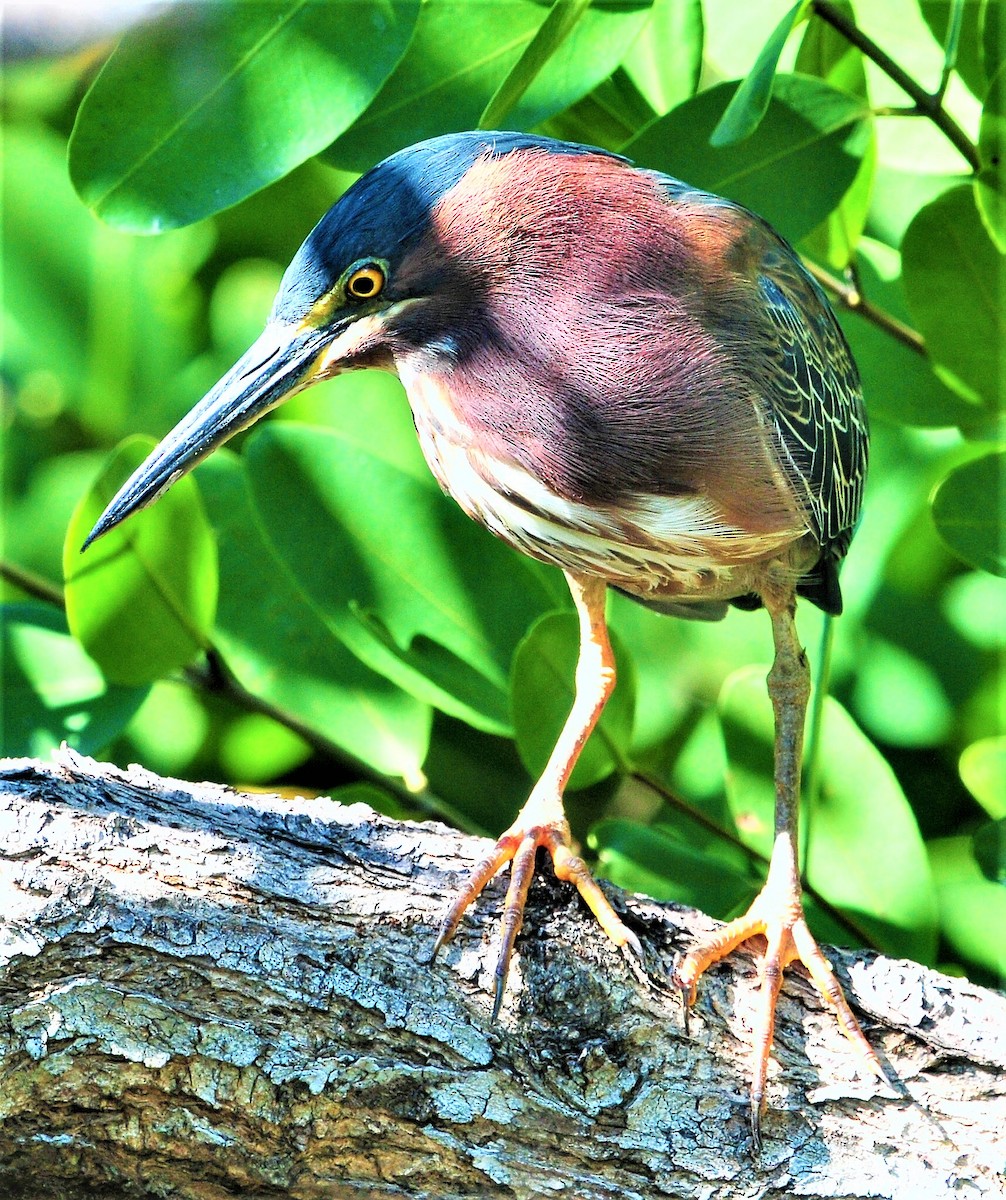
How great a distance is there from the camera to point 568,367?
1872 millimetres

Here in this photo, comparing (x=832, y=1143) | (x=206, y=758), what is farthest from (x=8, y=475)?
(x=832, y=1143)

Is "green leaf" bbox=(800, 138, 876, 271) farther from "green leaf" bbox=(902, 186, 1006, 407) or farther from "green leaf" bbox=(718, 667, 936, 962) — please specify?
"green leaf" bbox=(718, 667, 936, 962)

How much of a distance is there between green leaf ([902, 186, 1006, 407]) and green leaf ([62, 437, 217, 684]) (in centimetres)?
133

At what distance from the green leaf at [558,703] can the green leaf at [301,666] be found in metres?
0.21

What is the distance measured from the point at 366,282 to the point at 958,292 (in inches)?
44.3

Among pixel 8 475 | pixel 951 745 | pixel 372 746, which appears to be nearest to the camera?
pixel 372 746

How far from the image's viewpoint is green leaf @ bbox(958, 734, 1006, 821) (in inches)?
88.8

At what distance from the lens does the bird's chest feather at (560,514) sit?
1.94 m

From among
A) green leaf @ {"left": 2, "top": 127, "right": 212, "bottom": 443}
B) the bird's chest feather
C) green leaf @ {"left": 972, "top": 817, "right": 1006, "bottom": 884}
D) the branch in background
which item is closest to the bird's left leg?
the bird's chest feather

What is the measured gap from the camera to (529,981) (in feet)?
5.97

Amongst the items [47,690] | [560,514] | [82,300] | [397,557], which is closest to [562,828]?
[560,514]

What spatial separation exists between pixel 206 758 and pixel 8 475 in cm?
107

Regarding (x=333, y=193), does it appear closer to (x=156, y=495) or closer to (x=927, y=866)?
(x=156, y=495)

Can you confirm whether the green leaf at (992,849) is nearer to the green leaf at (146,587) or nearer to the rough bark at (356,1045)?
the rough bark at (356,1045)
